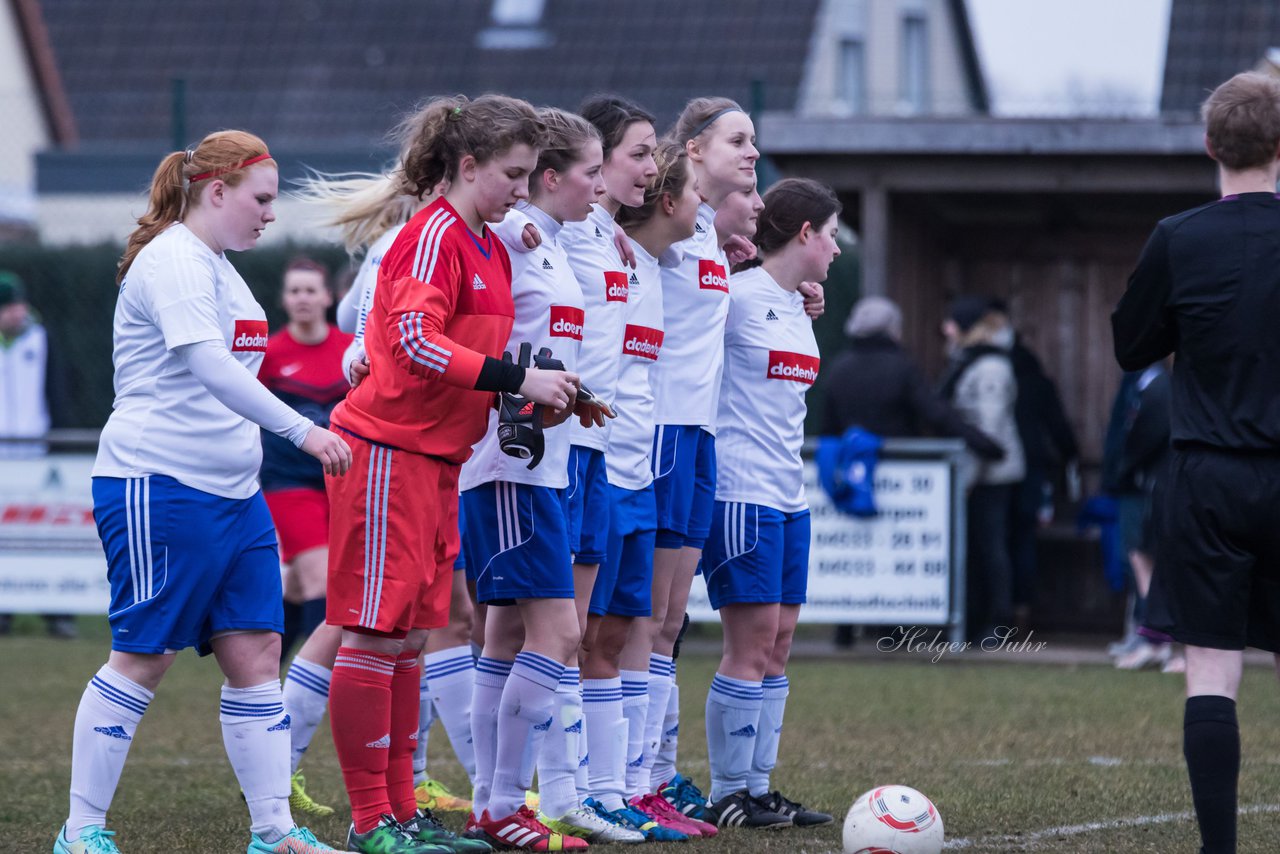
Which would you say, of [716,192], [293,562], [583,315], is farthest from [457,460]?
[293,562]

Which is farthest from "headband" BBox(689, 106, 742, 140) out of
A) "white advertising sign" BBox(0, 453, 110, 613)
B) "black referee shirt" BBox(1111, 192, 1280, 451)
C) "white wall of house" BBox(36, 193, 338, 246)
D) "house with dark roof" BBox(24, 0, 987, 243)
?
"house with dark roof" BBox(24, 0, 987, 243)

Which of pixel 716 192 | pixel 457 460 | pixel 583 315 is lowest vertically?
pixel 457 460

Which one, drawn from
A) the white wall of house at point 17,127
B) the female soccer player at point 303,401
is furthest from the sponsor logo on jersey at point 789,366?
the white wall of house at point 17,127

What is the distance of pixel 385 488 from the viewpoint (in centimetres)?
460

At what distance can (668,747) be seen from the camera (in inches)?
234

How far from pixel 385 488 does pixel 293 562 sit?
9.46 feet

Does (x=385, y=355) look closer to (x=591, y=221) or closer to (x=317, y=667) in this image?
(x=591, y=221)

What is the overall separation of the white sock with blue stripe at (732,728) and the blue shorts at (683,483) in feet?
1.57

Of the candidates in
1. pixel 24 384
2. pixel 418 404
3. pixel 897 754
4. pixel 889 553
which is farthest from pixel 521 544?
pixel 24 384

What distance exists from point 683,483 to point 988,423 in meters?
6.36

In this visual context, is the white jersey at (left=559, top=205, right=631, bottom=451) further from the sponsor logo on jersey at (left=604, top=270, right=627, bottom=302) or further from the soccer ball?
the soccer ball

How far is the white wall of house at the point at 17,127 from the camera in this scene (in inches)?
705

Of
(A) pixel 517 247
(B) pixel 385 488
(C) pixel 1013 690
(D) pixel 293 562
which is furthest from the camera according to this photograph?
(C) pixel 1013 690

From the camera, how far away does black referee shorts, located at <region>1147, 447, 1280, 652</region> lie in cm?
433
